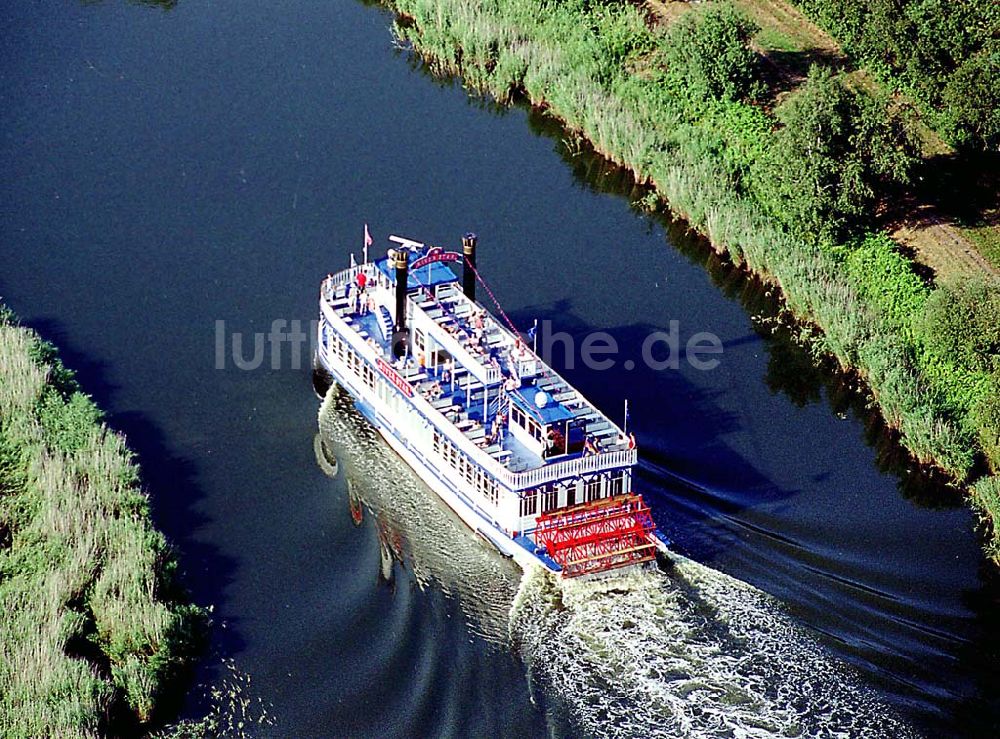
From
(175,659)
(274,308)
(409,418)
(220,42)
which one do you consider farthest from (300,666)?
(220,42)

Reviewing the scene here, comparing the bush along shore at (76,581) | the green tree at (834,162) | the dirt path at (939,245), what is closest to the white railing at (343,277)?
the bush along shore at (76,581)

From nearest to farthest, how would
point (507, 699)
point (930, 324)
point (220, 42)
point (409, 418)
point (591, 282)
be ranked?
point (507, 699) < point (409, 418) < point (930, 324) < point (591, 282) < point (220, 42)

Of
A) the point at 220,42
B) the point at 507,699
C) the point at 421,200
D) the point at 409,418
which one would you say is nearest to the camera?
the point at 507,699

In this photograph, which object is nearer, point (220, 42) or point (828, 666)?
point (828, 666)

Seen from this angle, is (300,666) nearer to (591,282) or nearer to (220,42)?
(591,282)

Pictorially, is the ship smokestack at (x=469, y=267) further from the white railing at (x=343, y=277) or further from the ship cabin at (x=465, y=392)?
the white railing at (x=343, y=277)

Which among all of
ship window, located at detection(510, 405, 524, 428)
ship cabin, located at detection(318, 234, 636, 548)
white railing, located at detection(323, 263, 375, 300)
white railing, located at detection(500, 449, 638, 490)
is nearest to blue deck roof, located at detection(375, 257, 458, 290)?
ship cabin, located at detection(318, 234, 636, 548)

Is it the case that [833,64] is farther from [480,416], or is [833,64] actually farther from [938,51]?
[480,416]
